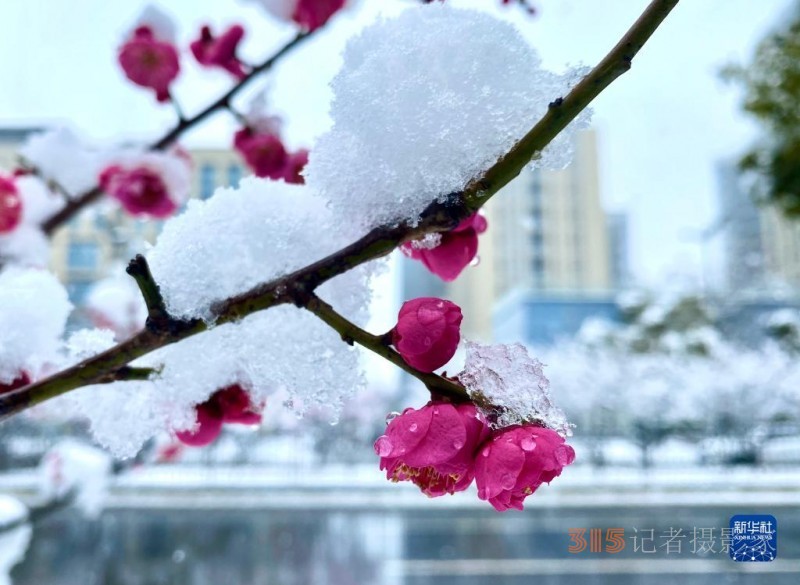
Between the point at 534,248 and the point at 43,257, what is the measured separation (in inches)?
888

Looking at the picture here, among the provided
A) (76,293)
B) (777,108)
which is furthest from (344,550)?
(777,108)

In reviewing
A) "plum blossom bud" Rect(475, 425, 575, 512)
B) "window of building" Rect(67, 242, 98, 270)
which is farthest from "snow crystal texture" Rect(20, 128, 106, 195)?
"window of building" Rect(67, 242, 98, 270)

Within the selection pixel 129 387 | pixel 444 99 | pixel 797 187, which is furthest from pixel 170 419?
pixel 797 187

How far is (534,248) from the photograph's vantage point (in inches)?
891

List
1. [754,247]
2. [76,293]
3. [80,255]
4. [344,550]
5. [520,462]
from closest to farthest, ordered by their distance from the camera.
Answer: [520,462] < [76,293] < [80,255] < [344,550] < [754,247]

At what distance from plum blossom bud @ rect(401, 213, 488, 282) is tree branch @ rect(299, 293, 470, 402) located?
0.20 feet

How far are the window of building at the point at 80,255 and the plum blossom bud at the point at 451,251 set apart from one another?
10.2 feet

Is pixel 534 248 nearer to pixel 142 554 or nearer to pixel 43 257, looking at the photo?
pixel 142 554

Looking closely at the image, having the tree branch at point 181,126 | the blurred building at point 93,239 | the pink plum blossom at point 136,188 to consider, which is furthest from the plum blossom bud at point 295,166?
the blurred building at point 93,239

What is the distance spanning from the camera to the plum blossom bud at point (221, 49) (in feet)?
2.26

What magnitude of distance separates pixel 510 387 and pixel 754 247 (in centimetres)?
1096

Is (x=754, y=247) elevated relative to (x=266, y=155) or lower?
elevated

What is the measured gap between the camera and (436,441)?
0.28 m

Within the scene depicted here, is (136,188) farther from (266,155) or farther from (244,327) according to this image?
(244,327)
